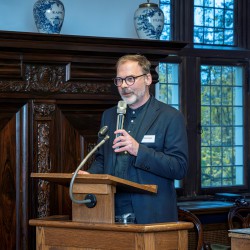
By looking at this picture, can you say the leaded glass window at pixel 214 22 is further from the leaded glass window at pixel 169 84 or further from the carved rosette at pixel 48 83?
the carved rosette at pixel 48 83

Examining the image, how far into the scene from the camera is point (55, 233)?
3240mm

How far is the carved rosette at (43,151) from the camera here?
15.1 ft

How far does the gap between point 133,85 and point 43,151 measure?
1.21 metres

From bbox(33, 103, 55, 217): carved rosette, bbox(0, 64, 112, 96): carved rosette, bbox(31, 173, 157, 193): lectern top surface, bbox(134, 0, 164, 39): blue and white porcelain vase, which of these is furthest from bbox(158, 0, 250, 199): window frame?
bbox(31, 173, 157, 193): lectern top surface

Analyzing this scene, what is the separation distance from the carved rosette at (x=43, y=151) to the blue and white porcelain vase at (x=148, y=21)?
96cm

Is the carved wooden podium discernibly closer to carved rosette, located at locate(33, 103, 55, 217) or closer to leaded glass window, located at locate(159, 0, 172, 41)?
carved rosette, located at locate(33, 103, 55, 217)

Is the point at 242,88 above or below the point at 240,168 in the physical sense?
above

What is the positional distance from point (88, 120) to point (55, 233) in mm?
1686

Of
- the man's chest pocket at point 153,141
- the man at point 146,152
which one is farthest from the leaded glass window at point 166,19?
the man's chest pocket at point 153,141

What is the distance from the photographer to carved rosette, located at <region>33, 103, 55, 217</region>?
4.59 meters

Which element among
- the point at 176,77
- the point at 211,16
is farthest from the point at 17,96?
the point at 211,16

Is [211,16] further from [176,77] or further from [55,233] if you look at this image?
[55,233]

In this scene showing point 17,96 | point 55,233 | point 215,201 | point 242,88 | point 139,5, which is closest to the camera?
point 55,233

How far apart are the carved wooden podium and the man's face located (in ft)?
1.91
